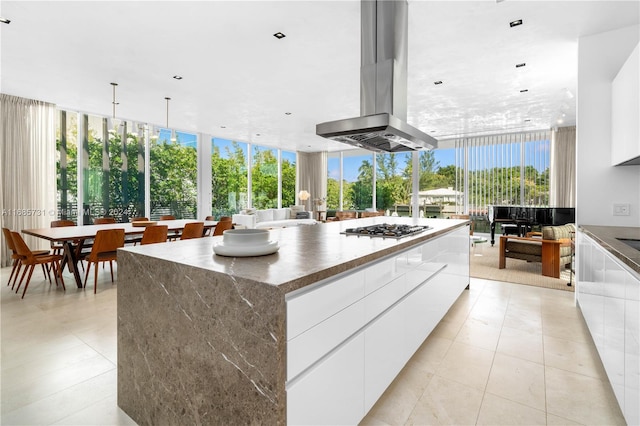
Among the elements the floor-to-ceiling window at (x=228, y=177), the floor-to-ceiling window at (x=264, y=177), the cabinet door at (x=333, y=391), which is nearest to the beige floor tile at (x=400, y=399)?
the cabinet door at (x=333, y=391)

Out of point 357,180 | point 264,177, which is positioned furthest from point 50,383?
point 357,180

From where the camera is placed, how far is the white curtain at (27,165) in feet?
17.0

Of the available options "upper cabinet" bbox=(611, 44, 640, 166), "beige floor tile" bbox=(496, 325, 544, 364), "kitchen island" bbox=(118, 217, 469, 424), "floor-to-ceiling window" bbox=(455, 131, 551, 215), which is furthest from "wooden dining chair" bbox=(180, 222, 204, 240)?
"floor-to-ceiling window" bbox=(455, 131, 551, 215)

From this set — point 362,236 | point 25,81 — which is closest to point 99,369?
point 362,236

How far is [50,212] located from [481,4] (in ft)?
23.4

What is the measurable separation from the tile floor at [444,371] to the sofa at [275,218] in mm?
4827

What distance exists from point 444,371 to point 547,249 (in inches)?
140

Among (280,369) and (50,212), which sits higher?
(50,212)

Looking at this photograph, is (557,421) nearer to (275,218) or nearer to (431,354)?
(431,354)

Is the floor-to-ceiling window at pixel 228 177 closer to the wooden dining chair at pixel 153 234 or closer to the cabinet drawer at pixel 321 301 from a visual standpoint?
the wooden dining chair at pixel 153 234

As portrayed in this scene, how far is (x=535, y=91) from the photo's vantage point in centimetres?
500

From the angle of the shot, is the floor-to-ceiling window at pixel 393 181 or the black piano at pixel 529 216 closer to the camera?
the black piano at pixel 529 216

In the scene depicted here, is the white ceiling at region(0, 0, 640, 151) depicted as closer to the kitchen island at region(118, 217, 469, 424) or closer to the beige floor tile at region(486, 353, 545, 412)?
the kitchen island at region(118, 217, 469, 424)

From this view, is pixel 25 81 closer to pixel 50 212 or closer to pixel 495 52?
pixel 50 212
